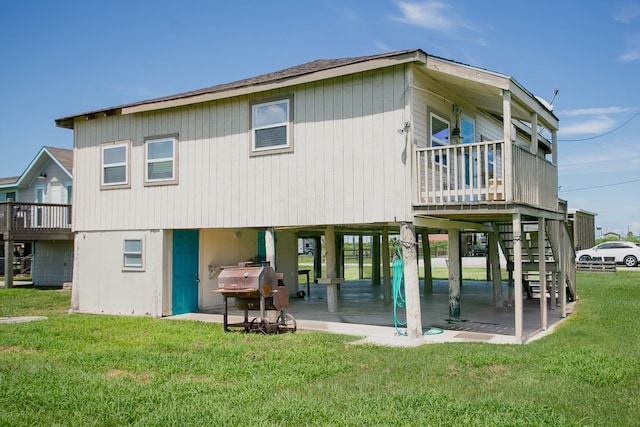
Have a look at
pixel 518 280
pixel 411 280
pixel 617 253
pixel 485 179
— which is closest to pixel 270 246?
pixel 411 280

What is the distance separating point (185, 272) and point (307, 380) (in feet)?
26.0

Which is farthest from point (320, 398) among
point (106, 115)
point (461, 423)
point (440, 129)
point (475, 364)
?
point (106, 115)

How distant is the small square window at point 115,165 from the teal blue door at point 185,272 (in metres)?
1.92

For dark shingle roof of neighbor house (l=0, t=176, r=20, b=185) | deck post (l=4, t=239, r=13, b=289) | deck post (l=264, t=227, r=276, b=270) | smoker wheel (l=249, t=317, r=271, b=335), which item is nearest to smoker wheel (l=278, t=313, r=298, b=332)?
smoker wheel (l=249, t=317, r=271, b=335)

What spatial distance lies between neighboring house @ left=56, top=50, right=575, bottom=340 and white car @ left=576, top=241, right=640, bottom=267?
1700 cm

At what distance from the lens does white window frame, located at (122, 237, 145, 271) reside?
44.2 feet

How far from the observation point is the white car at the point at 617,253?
30663 mm

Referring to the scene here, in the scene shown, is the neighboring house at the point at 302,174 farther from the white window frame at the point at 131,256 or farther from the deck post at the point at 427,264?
the deck post at the point at 427,264

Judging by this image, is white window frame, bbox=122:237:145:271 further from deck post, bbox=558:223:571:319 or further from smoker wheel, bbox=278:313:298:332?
deck post, bbox=558:223:571:319

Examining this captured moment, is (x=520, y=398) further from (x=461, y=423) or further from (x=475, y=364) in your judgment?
(x=475, y=364)

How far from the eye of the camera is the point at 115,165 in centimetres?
1404

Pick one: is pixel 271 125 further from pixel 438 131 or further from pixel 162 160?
pixel 438 131

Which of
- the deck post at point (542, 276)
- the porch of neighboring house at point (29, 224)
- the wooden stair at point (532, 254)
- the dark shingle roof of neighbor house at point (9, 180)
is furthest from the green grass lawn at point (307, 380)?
the dark shingle roof of neighbor house at point (9, 180)

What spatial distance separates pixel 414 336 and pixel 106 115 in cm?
940
